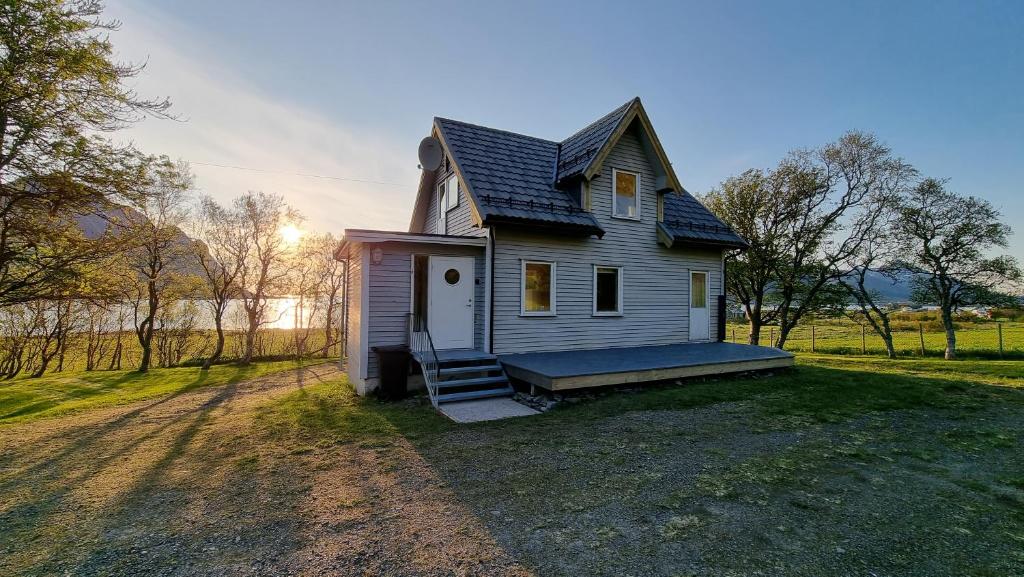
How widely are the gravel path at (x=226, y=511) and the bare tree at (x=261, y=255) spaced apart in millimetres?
12521

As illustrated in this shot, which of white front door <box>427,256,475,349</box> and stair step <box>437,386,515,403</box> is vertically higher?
white front door <box>427,256,475,349</box>

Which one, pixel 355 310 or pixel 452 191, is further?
pixel 452 191

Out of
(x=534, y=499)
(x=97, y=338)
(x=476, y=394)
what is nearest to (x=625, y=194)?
(x=476, y=394)

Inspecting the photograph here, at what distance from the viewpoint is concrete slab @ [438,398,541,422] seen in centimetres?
691

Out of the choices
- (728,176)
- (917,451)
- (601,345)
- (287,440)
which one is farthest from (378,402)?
(728,176)

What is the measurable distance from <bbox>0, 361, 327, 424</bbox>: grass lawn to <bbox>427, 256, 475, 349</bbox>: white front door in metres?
8.02

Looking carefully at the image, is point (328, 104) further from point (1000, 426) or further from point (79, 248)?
point (1000, 426)

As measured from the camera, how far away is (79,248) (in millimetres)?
8688

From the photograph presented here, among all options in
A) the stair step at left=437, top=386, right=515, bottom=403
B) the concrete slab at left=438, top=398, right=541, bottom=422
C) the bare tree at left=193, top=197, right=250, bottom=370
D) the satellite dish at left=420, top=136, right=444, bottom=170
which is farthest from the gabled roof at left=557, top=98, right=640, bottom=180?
the bare tree at left=193, top=197, right=250, bottom=370

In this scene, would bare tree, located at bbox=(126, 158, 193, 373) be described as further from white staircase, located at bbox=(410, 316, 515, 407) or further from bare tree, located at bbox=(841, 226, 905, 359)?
bare tree, located at bbox=(841, 226, 905, 359)

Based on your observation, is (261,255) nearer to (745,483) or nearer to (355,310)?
(355,310)

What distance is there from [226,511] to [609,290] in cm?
950

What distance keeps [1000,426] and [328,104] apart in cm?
1658

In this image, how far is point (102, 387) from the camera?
12.6m
